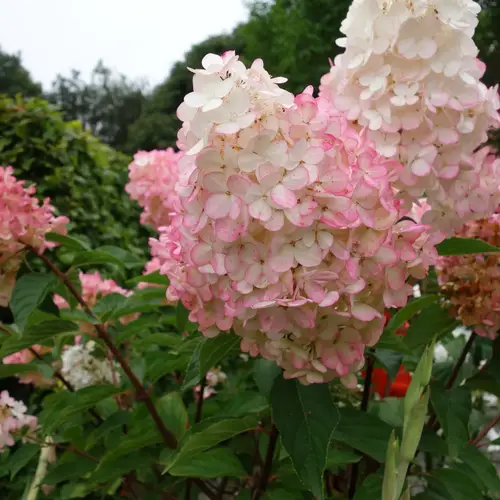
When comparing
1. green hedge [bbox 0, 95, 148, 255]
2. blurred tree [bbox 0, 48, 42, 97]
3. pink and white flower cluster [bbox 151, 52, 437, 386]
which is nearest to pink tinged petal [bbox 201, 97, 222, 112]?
pink and white flower cluster [bbox 151, 52, 437, 386]

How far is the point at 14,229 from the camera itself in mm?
923

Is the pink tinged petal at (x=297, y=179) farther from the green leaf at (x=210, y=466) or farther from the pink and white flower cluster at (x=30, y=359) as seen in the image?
the pink and white flower cluster at (x=30, y=359)

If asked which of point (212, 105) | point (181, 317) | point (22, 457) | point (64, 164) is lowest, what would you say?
point (22, 457)

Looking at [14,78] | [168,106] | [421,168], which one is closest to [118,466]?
[421,168]

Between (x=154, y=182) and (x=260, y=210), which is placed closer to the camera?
(x=260, y=210)

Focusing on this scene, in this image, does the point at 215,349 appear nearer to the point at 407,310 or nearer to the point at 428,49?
the point at 407,310

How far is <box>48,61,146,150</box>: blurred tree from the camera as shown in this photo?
17.3 metres

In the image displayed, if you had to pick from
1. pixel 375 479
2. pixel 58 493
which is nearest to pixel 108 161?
pixel 58 493

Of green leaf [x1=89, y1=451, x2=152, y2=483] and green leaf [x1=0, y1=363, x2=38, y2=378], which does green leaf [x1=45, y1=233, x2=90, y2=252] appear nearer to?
green leaf [x1=0, y1=363, x2=38, y2=378]

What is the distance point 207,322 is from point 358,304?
0.58ft

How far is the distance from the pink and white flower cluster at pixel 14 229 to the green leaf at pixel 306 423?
0.51 meters

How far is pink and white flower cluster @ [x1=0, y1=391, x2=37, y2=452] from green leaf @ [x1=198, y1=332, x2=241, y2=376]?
791 millimetres

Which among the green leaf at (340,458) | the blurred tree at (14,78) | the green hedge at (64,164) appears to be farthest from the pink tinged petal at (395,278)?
the blurred tree at (14,78)

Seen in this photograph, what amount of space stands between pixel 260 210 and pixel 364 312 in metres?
0.15
